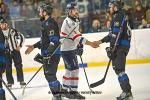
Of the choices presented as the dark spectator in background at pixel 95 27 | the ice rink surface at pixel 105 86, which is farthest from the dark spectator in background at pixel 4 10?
the dark spectator in background at pixel 95 27

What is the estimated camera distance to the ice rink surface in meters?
7.55

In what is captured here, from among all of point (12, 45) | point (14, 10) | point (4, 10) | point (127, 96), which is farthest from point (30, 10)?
point (127, 96)

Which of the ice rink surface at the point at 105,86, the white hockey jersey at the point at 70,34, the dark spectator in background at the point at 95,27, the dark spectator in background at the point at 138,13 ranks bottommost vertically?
the ice rink surface at the point at 105,86

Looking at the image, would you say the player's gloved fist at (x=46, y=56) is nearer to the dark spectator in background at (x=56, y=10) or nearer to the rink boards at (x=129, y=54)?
the rink boards at (x=129, y=54)

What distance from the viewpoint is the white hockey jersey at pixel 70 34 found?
730 cm

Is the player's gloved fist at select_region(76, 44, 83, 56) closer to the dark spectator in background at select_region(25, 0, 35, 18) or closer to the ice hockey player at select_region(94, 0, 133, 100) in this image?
the ice hockey player at select_region(94, 0, 133, 100)

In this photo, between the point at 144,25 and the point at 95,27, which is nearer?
the point at 144,25

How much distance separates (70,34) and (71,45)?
0.20 m

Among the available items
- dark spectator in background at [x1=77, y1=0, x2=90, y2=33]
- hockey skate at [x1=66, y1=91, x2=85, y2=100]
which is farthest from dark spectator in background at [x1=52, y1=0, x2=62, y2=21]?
hockey skate at [x1=66, y1=91, x2=85, y2=100]

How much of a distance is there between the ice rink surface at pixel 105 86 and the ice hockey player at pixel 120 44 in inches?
13.8

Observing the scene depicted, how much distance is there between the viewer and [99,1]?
11547 mm

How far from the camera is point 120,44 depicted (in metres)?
6.97

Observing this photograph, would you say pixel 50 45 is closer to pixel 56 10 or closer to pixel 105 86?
pixel 105 86

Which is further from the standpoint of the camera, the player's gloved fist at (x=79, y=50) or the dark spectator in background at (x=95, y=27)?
the dark spectator in background at (x=95, y=27)
